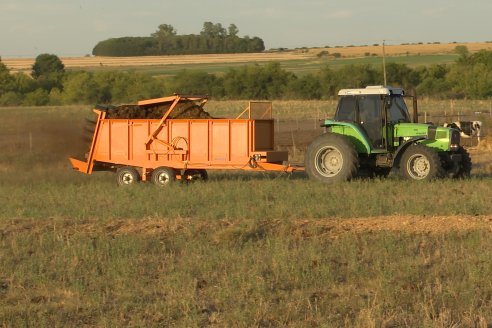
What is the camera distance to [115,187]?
20.0 m

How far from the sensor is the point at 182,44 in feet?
417

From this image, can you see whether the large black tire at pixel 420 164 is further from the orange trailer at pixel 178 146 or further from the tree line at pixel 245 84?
the tree line at pixel 245 84

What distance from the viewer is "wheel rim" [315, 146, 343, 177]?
65.1ft

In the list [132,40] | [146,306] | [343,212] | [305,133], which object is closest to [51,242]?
[146,306]

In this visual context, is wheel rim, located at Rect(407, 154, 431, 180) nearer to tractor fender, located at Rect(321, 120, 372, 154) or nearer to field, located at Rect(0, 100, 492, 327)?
field, located at Rect(0, 100, 492, 327)

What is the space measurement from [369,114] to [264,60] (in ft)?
316

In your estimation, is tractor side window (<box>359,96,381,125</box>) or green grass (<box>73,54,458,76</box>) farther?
green grass (<box>73,54,458,76</box>)

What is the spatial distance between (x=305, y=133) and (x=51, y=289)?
95.9ft

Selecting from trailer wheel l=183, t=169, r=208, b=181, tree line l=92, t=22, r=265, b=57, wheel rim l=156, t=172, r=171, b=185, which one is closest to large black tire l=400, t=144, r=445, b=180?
trailer wheel l=183, t=169, r=208, b=181

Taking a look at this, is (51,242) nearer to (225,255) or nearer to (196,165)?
(225,255)

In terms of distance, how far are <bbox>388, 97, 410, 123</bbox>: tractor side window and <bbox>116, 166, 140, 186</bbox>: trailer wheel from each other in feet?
18.5

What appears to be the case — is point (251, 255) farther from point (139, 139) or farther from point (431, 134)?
point (139, 139)

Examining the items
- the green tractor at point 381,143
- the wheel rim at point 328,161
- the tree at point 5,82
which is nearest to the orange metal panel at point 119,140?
the green tractor at point 381,143

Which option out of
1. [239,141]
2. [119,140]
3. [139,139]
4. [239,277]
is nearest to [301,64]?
[119,140]
